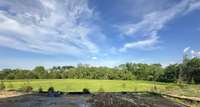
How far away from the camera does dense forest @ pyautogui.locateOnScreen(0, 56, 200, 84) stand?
6153 cm

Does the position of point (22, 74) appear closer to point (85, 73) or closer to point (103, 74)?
point (85, 73)

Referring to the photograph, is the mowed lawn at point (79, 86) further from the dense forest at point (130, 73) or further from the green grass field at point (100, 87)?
the dense forest at point (130, 73)

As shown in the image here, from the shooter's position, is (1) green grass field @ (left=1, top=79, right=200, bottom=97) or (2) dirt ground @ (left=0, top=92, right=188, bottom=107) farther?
(1) green grass field @ (left=1, top=79, right=200, bottom=97)

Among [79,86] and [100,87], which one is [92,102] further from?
[79,86]

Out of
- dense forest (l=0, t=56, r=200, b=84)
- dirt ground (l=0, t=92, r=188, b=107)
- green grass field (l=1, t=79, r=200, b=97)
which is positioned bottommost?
dirt ground (l=0, t=92, r=188, b=107)

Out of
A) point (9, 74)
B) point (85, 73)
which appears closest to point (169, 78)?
point (85, 73)

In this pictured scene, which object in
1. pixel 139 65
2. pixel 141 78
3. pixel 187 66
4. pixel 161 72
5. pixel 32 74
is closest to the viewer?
pixel 187 66

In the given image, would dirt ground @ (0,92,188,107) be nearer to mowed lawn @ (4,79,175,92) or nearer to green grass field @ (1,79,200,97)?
green grass field @ (1,79,200,97)

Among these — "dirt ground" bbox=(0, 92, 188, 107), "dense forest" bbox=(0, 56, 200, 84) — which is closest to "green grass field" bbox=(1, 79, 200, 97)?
"dirt ground" bbox=(0, 92, 188, 107)

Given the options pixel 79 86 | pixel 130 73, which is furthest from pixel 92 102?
pixel 130 73

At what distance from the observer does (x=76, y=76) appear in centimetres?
7275

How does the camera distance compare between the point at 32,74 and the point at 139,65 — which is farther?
the point at 139,65

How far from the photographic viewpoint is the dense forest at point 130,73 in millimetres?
61531

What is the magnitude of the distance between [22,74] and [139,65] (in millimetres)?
40536
